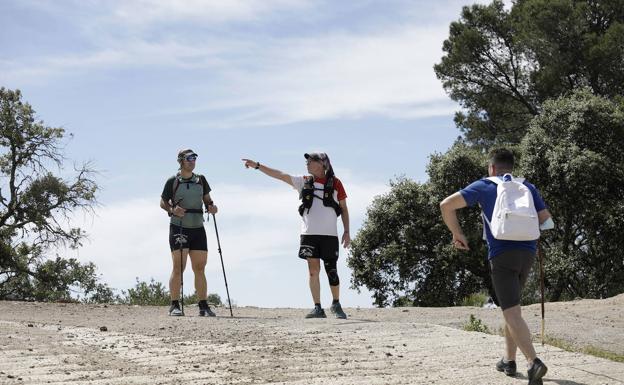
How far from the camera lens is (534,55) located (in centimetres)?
3828

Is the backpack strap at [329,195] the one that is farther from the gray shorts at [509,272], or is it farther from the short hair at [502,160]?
the gray shorts at [509,272]

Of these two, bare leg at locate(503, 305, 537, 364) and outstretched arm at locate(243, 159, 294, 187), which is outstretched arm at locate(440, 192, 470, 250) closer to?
bare leg at locate(503, 305, 537, 364)

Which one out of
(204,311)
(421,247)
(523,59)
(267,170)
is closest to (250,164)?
(267,170)

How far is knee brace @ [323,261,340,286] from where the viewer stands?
41.3ft

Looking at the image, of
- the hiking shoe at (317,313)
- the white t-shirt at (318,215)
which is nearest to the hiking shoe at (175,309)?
the hiking shoe at (317,313)

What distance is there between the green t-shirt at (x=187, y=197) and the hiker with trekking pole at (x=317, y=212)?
1326 mm

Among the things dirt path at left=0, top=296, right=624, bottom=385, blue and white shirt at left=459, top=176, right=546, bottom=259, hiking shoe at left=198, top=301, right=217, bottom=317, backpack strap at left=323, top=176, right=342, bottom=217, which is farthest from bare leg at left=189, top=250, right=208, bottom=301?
blue and white shirt at left=459, top=176, right=546, bottom=259

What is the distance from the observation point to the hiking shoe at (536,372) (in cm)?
757

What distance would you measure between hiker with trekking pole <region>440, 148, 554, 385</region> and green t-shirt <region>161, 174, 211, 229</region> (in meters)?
6.29

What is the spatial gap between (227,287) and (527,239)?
8.09m

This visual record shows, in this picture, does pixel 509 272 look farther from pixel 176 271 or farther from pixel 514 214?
pixel 176 271

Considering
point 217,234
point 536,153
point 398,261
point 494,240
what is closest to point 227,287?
point 217,234

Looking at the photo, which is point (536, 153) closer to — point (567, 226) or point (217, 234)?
point (567, 226)

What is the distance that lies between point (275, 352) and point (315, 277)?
3172 mm
